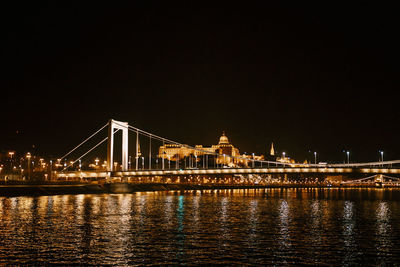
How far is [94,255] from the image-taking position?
1917 centimetres

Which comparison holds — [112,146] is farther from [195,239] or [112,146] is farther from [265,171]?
[195,239]

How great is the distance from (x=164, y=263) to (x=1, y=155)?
100379 mm

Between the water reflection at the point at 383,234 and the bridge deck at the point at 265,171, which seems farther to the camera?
the bridge deck at the point at 265,171

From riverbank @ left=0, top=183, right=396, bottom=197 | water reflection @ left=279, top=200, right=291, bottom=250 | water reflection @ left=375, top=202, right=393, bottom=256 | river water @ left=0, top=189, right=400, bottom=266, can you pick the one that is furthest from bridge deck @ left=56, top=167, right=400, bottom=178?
water reflection @ left=279, top=200, right=291, bottom=250

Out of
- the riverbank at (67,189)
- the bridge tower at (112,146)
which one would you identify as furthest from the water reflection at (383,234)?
the bridge tower at (112,146)

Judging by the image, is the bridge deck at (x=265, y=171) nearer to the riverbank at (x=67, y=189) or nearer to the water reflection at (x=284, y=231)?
the riverbank at (x=67, y=189)

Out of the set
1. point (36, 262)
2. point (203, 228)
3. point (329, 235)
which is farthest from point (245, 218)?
point (36, 262)

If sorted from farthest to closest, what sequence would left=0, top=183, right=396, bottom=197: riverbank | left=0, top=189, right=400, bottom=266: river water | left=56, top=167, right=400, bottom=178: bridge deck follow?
left=56, top=167, right=400, bottom=178: bridge deck → left=0, top=183, right=396, bottom=197: riverbank → left=0, top=189, right=400, bottom=266: river water

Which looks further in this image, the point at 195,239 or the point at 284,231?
the point at 284,231

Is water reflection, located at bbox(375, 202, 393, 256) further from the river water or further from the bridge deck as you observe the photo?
the bridge deck

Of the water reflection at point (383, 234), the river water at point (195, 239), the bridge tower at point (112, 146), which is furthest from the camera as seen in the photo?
the bridge tower at point (112, 146)

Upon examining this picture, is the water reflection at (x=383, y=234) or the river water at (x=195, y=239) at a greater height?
the river water at (x=195, y=239)

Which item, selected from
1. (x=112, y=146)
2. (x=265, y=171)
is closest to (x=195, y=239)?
(x=265, y=171)

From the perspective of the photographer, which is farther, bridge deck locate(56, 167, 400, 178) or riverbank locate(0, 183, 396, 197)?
bridge deck locate(56, 167, 400, 178)
